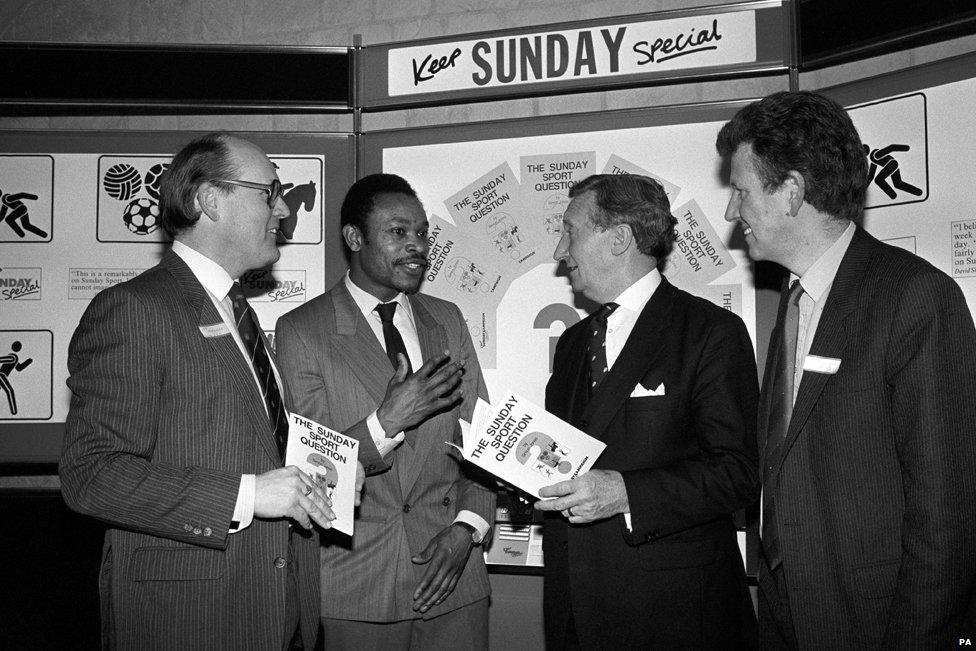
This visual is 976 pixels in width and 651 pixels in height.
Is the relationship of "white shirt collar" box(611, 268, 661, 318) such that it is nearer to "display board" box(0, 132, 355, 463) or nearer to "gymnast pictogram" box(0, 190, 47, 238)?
"display board" box(0, 132, 355, 463)

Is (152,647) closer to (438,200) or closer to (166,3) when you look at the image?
(438,200)

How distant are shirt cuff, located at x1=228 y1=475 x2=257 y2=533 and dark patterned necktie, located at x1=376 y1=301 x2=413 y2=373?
917 mm

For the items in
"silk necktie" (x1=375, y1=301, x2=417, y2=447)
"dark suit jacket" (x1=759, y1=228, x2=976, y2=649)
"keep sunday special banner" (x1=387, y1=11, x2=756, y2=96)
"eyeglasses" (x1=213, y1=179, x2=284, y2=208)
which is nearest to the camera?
"dark suit jacket" (x1=759, y1=228, x2=976, y2=649)

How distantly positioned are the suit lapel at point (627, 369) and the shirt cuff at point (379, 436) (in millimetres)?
614

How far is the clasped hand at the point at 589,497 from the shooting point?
2146mm

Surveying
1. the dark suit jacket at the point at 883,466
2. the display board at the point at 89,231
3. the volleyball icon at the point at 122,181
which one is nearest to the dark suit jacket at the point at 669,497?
the dark suit jacket at the point at 883,466

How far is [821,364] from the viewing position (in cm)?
192

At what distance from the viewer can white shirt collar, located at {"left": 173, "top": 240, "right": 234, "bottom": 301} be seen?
7.21ft

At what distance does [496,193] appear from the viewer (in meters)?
3.50

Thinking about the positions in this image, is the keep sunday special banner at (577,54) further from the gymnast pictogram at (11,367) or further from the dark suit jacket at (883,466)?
the gymnast pictogram at (11,367)

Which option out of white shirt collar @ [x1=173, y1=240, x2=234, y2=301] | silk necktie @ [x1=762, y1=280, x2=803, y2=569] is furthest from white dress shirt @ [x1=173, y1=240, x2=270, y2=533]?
silk necktie @ [x1=762, y1=280, x2=803, y2=569]

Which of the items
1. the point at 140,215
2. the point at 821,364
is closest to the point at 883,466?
the point at 821,364

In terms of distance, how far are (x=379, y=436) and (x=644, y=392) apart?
0.85 m

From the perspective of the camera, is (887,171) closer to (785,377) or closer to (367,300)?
(785,377)
